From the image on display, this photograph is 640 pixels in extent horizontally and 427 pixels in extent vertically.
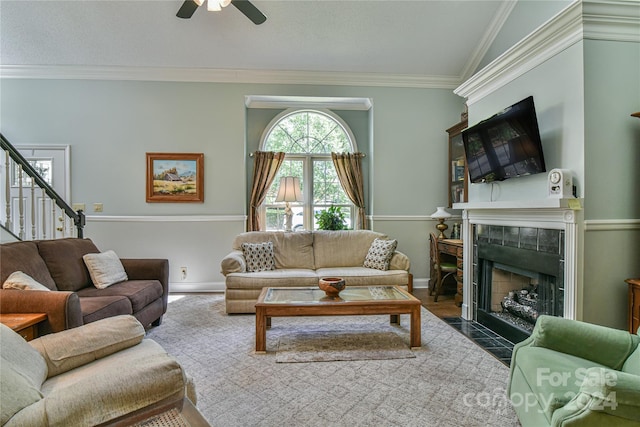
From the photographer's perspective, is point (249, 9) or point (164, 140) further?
point (164, 140)

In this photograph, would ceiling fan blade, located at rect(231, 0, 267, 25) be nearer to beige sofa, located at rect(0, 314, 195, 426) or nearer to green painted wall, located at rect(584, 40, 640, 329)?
green painted wall, located at rect(584, 40, 640, 329)

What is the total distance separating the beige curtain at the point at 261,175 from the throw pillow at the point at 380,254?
6.17 feet

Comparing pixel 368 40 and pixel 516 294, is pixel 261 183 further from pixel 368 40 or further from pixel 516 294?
pixel 516 294

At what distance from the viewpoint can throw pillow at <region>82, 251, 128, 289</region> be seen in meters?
2.98

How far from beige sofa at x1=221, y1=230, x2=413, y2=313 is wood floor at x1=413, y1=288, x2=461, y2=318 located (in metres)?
0.40

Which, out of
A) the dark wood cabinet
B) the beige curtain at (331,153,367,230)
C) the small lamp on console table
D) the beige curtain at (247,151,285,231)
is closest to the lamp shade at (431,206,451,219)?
the small lamp on console table

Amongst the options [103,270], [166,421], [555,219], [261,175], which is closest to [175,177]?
[261,175]

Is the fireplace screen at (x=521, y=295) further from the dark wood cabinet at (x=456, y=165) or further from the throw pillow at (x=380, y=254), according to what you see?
the dark wood cabinet at (x=456, y=165)

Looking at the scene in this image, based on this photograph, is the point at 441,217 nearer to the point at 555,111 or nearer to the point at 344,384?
the point at 555,111

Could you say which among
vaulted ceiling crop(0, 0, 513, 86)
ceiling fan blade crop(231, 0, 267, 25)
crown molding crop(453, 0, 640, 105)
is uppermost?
vaulted ceiling crop(0, 0, 513, 86)

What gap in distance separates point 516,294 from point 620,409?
222cm

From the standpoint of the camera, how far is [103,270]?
3.04 meters

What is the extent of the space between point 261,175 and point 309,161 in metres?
0.82

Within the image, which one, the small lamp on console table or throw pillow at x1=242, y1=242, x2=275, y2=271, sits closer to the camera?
throw pillow at x1=242, y1=242, x2=275, y2=271
